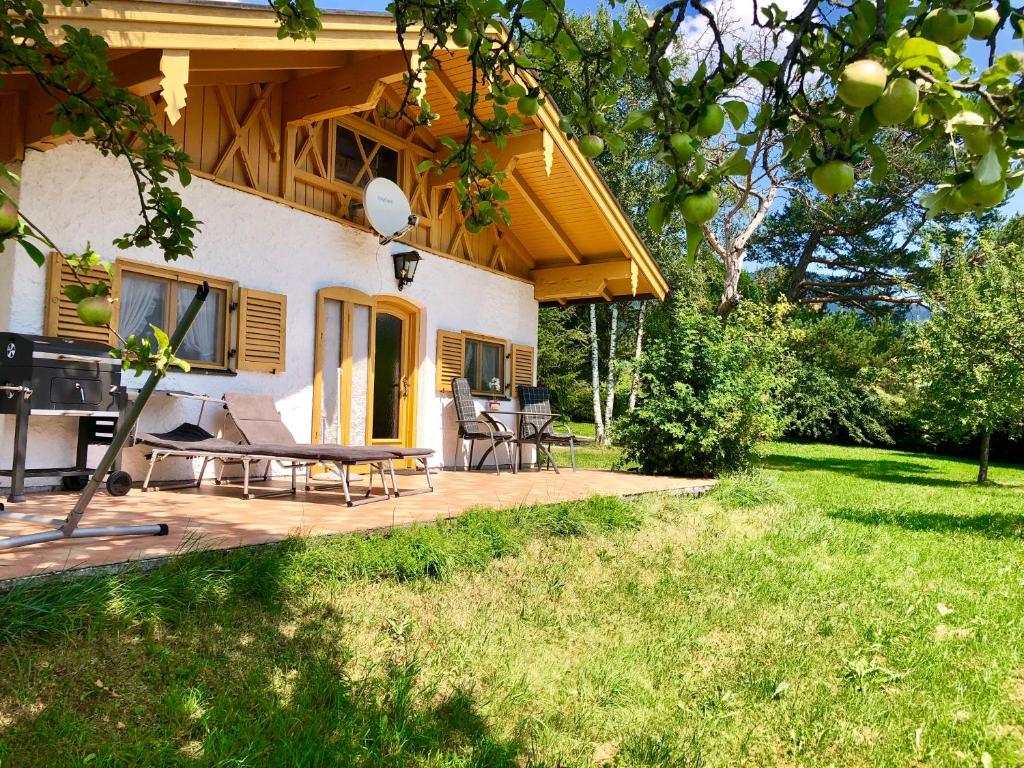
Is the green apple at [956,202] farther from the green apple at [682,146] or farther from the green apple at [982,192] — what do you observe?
the green apple at [682,146]

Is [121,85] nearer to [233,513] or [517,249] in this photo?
[233,513]

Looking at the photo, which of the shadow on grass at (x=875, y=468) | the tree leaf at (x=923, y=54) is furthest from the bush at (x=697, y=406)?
the tree leaf at (x=923, y=54)

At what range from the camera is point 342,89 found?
23.2 feet

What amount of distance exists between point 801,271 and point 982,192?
878 inches

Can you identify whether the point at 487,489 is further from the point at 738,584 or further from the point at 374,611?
the point at 374,611

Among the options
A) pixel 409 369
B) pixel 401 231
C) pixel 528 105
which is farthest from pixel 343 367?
pixel 528 105

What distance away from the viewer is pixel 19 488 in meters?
5.10

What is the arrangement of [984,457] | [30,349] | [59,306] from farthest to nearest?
[984,457]
[59,306]
[30,349]

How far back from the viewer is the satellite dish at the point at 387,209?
8125 millimetres

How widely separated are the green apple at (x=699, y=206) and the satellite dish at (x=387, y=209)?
7.44 metres

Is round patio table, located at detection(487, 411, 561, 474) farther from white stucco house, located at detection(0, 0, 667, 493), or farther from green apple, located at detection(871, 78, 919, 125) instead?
green apple, located at detection(871, 78, 919, 125)

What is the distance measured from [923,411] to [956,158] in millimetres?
15564

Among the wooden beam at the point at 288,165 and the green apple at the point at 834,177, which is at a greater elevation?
the wooden beam at the point at 288,165

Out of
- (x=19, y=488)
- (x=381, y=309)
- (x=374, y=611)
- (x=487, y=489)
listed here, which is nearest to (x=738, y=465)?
(x=487, y=489)
